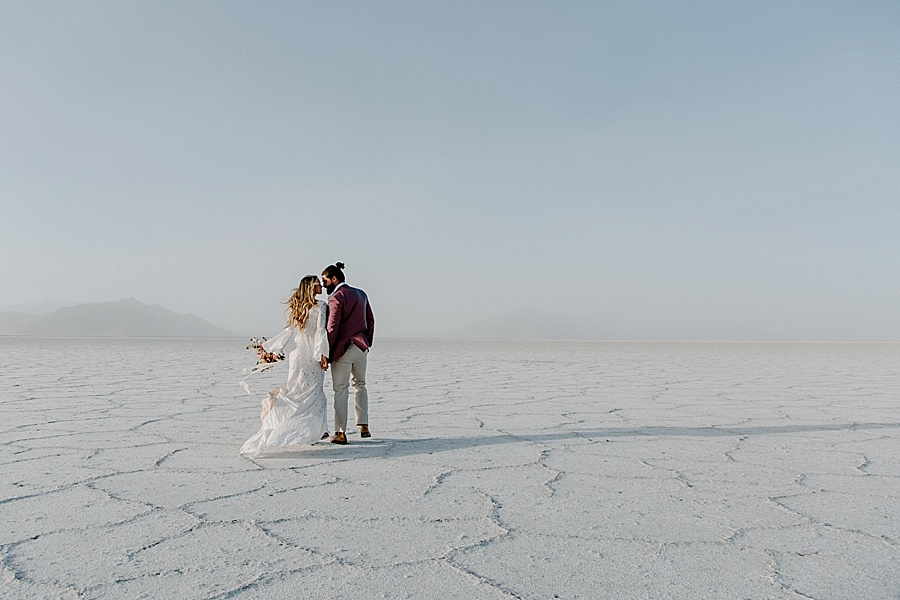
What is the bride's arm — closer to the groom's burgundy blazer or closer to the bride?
the bride

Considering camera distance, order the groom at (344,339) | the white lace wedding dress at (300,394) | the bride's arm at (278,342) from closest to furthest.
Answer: the white lace wedding dress at (300,394) → the bride's arm at (278,342) → the groom at (344,339)

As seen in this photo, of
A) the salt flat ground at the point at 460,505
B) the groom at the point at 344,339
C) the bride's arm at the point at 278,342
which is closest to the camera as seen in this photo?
the salt flat ground at the point at 460,505

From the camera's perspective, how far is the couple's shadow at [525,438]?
3692 millimetres

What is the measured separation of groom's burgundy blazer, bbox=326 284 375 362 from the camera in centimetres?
393

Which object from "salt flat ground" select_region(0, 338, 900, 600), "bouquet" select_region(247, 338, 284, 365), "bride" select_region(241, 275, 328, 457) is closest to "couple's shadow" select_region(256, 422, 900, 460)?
"salt flat ground" select_region(0, 338, 900, 600)

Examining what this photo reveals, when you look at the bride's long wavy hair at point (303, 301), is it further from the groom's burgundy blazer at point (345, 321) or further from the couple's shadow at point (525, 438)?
the couple's shadow at point (525, 438)

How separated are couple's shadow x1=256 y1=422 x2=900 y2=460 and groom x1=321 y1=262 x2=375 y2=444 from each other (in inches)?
6.1

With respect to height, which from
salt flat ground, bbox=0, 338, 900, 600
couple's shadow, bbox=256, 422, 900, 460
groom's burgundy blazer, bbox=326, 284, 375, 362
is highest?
groom's burgundy blazer, bbox=326, 284, 375, 362

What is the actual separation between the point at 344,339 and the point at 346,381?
0.24 m

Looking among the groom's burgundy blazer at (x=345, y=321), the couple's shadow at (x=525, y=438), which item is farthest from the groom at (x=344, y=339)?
the couple's shadow at (x=525, y=438)

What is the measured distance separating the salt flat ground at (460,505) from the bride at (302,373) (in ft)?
0.53

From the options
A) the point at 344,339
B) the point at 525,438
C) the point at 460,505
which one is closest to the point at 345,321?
the point at 344,339

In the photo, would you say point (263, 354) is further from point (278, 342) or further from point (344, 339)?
point (344, 339)

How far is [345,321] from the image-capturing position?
399 centimetres
